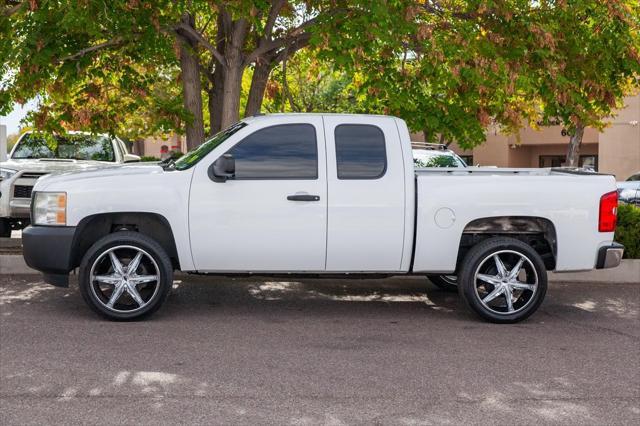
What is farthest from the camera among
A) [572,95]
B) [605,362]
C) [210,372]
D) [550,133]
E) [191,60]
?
[550,133]

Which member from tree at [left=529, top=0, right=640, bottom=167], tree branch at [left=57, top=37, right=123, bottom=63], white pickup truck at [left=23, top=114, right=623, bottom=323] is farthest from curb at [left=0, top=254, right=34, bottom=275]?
tree at [left=529, top=0, right=640, bottom=167]

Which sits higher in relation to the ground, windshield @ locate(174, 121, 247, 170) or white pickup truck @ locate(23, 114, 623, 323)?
windshield @ locate(174, 121, 247, 170)

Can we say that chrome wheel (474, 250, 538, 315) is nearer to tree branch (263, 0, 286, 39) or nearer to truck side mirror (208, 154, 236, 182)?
truck side mirror (208, 154, 236, 182)

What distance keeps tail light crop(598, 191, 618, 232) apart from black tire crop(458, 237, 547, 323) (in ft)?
2.35

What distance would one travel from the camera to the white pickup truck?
301 inches

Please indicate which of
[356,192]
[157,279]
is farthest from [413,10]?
[157,279]

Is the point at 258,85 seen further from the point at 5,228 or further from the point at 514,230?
the point at 514,230

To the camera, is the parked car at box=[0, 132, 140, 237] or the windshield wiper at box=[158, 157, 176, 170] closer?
the windshield wiper at box=[158, 157, 176, 170]

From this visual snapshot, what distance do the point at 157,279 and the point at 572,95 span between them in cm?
676

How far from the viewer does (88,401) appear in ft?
16.8

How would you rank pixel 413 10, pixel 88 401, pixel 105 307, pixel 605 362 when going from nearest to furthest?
pixel 88 401
pixel 605 362
pixel 105 307
pixel 413 10

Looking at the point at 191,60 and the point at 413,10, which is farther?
the point at 191,60

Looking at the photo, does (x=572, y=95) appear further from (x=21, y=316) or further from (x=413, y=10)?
(x=21, y=316)

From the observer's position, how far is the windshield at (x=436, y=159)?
585 inches
